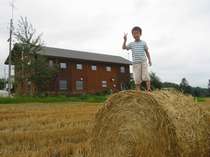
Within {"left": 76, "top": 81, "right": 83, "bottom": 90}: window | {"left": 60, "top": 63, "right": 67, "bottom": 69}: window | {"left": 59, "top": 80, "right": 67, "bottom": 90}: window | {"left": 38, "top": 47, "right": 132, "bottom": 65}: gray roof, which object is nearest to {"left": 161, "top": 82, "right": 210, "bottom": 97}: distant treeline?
{"left": 38, "top": 47, "right": 132, "bottom": 65}: gray roof

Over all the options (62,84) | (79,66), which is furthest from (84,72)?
(62,84)

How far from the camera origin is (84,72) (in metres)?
48.5

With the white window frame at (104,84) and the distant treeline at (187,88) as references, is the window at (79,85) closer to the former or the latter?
the white window frame at (104,84)

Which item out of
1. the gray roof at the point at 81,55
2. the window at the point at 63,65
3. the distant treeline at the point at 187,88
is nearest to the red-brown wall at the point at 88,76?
the window at the point at 63,65

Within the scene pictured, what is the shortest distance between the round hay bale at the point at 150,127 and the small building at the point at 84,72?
37136 millimetres

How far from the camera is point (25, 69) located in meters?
37.7

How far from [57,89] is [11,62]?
21.2 ft

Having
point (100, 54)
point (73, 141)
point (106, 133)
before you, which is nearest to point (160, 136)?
point (106, 133)

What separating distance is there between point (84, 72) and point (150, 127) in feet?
141

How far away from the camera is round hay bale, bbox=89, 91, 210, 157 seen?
513 cm

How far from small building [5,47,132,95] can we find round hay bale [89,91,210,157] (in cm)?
3714

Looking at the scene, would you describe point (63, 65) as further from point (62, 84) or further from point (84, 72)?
point (84, 72)

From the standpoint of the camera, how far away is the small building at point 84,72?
45.7 m

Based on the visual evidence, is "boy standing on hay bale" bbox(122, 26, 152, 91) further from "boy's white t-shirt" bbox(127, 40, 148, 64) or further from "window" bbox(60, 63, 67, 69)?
"window" bbox(60, 63, 67, 69)
